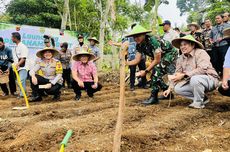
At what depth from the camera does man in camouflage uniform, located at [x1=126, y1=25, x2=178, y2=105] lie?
198 inches

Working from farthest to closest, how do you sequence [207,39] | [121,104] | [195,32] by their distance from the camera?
[195,32]
[207,39]
[121,104]

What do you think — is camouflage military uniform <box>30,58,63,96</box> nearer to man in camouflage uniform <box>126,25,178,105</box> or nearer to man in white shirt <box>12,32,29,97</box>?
man in white shirt <box>12,32,29,97</box>

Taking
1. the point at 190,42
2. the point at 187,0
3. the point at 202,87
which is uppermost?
Answer: the point at 187,0

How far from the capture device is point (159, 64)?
535 centimetres

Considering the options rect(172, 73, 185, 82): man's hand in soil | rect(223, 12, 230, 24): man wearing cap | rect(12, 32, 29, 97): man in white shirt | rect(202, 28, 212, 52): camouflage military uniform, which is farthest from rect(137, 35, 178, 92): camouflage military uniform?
rect(12, 32, 29, 97): man in white shirt

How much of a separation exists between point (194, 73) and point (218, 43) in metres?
2.52

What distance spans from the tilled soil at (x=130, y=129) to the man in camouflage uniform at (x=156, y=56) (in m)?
0.41

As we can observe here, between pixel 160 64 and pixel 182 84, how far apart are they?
1.69 ft

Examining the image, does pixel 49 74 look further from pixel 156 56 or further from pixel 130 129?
pixel 130 129

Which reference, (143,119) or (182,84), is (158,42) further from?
(143,119)

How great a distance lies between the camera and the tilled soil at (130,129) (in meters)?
3.24

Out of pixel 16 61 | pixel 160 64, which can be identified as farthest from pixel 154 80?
pixel 16 61

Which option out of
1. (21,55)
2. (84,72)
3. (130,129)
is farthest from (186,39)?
(21,55)

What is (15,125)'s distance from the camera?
169 inches
